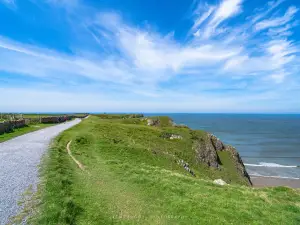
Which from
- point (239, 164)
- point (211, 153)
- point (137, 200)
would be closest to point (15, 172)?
point (137, 200)

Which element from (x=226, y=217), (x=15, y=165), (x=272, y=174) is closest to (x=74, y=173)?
(x=15, y=165)

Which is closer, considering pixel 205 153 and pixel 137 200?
pixel 137 200

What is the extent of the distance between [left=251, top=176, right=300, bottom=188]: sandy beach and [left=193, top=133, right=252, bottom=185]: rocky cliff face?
110 inches

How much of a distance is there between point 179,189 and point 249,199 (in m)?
4.96

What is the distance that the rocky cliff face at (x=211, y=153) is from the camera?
44.2 metres

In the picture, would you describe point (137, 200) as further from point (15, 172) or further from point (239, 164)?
point (239, 164)

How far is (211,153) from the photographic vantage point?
47031mm

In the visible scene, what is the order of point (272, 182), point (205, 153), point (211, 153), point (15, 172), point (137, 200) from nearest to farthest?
point (137, 200)
point (15, 172)
point (205, 153)
point (211, 153)
point (272, 182)

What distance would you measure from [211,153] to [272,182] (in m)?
16.0

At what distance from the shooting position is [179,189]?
15.1m

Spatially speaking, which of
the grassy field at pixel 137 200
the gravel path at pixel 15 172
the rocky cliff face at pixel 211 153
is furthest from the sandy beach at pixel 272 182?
the gravel path at pixel 15 172

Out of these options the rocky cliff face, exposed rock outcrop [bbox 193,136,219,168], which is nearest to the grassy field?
exposed rock outcrop [bbox 193,136,219,168]

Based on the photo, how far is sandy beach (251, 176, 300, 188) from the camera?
4622 cm

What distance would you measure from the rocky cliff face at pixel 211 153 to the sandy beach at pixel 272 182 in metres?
2.81
